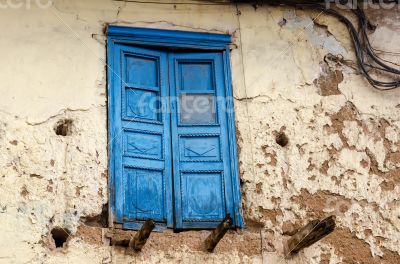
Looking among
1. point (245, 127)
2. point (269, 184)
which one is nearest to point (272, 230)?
point (269, 184)

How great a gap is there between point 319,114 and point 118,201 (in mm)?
1880

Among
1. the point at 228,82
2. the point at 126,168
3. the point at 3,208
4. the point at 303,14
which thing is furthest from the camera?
the point at 303,14

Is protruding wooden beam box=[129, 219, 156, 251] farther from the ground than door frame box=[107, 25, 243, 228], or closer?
closer

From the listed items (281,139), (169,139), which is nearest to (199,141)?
(169,139)

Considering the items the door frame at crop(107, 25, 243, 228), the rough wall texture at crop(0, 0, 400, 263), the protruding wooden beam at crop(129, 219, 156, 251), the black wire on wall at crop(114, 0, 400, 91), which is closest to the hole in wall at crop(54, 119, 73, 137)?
the rough wall texture at crop(0, 0, 400, 263)

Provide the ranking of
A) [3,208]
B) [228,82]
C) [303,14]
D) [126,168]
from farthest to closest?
1. [303,14]
2. [228,82]
3. [126,168]
4. [3,208]

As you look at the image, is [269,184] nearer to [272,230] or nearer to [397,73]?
[272,230]

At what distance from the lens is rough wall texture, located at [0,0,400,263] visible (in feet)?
21.2

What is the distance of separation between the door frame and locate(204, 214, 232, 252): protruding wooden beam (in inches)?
12.8

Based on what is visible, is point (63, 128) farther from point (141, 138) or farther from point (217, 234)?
point (217, 234)

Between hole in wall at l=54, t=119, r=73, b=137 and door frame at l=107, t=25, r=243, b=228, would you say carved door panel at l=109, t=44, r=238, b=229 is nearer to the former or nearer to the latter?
door frame at l=107, t=25, r=243, b=228

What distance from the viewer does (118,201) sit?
662cm

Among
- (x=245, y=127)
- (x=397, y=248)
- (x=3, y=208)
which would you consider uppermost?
(x=245, y=127)

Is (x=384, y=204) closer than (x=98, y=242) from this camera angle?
No
